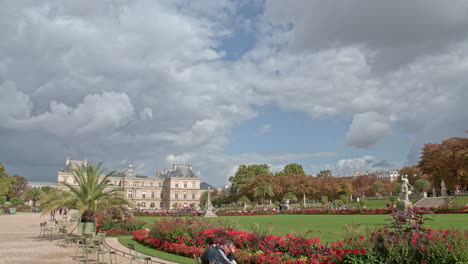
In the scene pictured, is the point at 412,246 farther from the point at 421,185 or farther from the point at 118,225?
the point at 421,185

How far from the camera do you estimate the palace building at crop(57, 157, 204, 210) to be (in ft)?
313

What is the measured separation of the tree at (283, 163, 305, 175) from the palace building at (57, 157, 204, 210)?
27.7 metres

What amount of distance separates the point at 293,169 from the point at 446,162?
37.4 meters

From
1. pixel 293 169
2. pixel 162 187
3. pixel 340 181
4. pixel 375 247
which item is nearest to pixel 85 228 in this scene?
pixel 375 247

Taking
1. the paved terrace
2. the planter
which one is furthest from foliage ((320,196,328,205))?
the paved terrace

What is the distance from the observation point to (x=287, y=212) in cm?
4138

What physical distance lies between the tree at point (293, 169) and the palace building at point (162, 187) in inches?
1089

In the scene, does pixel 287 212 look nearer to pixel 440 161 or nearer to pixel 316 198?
pixel 440 161

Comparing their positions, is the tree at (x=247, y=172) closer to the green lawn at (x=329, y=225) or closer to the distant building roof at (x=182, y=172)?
the distant building roof at (x=182, y=172)

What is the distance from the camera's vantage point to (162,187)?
10081cm

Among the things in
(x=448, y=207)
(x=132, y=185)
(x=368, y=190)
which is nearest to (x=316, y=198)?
(x=368, y=190)

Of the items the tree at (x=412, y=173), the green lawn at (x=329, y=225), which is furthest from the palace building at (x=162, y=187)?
the green lawn at (x=329, y=225)

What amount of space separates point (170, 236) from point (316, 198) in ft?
184

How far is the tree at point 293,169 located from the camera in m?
79.7
